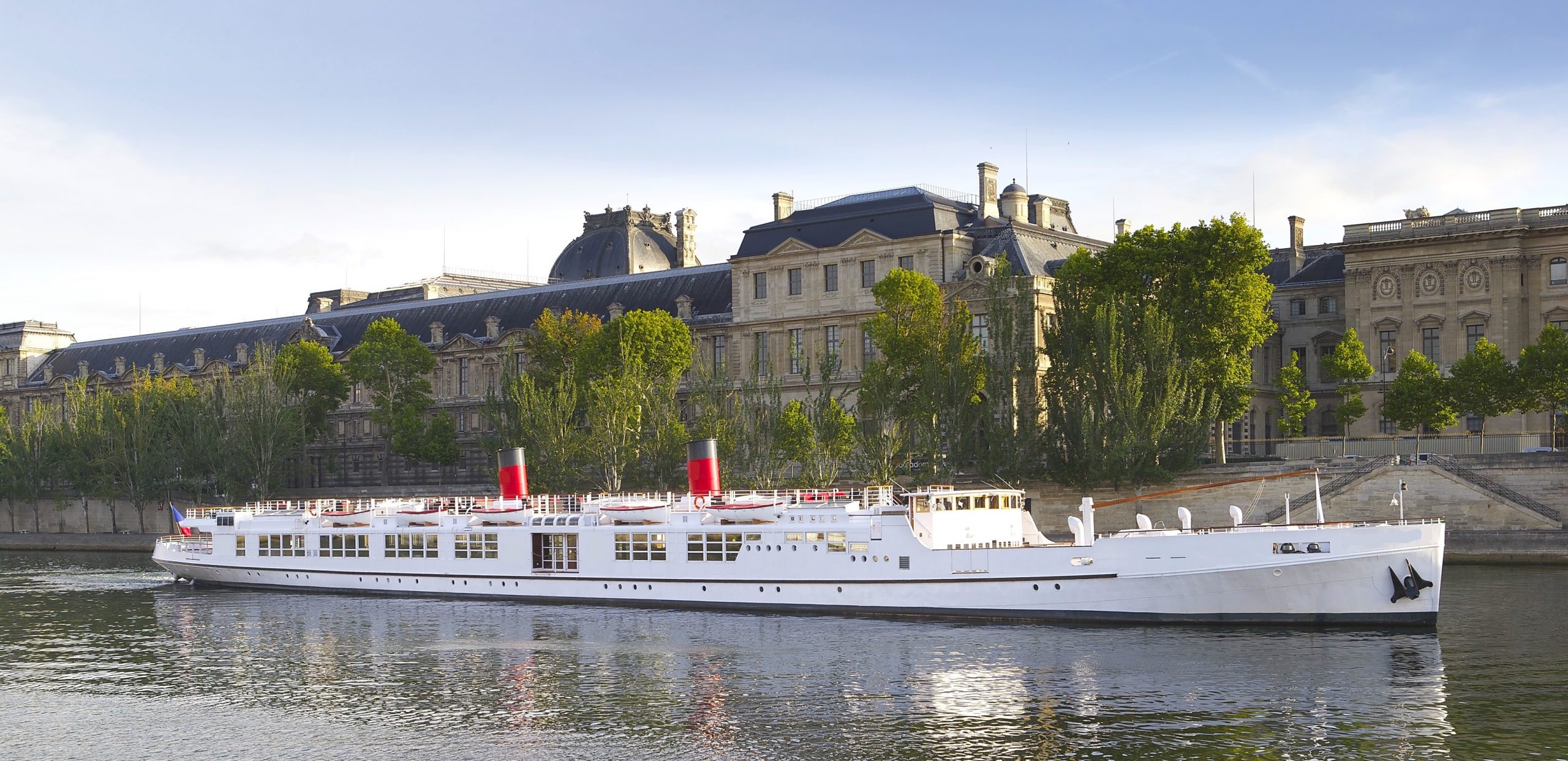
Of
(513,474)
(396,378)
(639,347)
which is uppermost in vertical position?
(639,347)

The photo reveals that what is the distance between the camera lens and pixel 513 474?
222ft

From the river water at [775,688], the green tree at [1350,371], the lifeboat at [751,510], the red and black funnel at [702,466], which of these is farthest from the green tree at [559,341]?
the green tree at [1350,371]

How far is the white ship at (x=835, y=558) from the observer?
48.2 metres

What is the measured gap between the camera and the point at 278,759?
33625 mm

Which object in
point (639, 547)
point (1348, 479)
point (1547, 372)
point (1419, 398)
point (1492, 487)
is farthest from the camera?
point (1419, 398)

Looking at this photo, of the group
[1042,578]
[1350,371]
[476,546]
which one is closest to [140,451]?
[476,546]

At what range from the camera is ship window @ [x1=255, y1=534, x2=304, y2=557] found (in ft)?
226

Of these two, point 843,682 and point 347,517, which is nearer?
point 843,682

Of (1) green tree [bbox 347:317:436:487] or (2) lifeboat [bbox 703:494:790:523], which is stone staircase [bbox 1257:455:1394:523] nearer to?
(2) lifeboat [bbox 703:494:790:523]

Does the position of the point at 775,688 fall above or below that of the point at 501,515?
below

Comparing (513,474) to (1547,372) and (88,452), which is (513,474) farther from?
(88,452)

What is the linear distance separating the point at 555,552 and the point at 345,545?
35.8ft

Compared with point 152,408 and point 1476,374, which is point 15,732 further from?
point 152,408

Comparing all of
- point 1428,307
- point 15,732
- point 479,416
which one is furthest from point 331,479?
point 15,732
